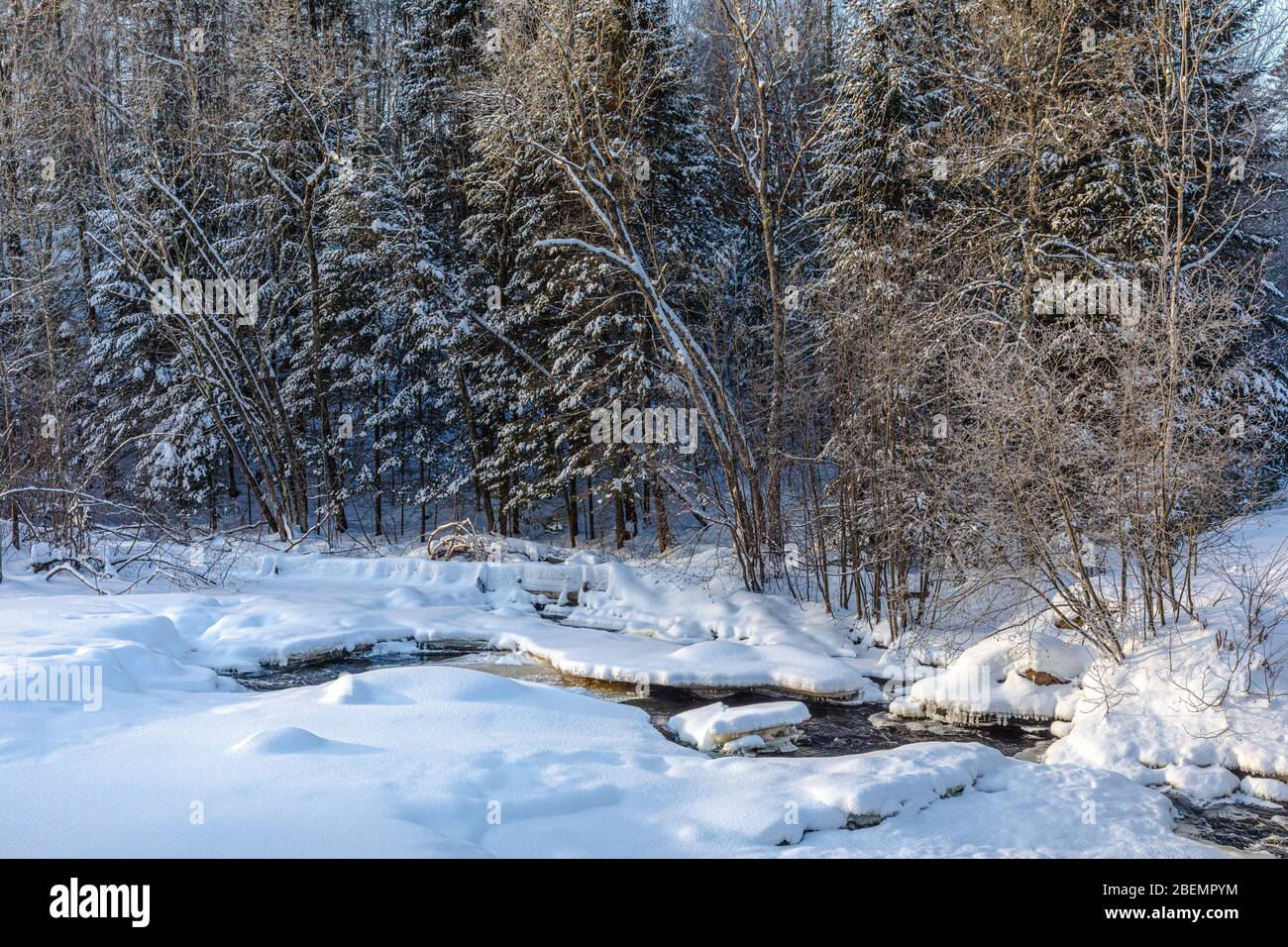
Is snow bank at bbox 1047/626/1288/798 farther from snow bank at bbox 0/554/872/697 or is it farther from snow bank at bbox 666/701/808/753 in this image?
snow bank at bbox 0/554/872/697

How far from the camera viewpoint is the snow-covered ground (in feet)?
17.4

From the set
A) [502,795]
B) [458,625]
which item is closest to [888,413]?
[458,625]

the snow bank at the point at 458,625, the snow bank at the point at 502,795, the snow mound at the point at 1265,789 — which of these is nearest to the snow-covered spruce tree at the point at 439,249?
the snow bank at the point at 458,625

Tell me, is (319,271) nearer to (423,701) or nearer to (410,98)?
(410,98)

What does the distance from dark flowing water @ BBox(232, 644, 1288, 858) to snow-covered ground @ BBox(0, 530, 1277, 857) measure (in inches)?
12.4

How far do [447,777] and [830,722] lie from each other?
4.85 meters

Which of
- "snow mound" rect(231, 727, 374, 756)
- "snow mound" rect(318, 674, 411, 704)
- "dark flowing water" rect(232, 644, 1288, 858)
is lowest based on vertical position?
"dark flowing water" rect(232, 644, 1288, 858)

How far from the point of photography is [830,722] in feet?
32.1

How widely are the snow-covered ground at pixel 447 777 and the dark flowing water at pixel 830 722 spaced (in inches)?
12.4

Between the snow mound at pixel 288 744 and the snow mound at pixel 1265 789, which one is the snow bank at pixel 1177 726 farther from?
the snow mound at pixel 288 744

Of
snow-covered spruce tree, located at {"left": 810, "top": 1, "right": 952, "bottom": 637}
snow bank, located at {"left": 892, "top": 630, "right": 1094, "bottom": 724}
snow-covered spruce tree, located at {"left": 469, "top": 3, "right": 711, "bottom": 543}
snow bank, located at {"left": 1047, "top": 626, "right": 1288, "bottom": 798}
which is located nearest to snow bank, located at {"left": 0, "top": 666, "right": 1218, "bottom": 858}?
snow bank, located at {"left": 1047, "top": 626, "right": 1288, "bottom": 798}

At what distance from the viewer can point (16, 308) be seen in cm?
2128

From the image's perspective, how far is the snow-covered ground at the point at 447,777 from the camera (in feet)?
17.4

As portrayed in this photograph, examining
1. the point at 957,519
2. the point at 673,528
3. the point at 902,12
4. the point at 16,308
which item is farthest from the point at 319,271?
the point at 957,519
